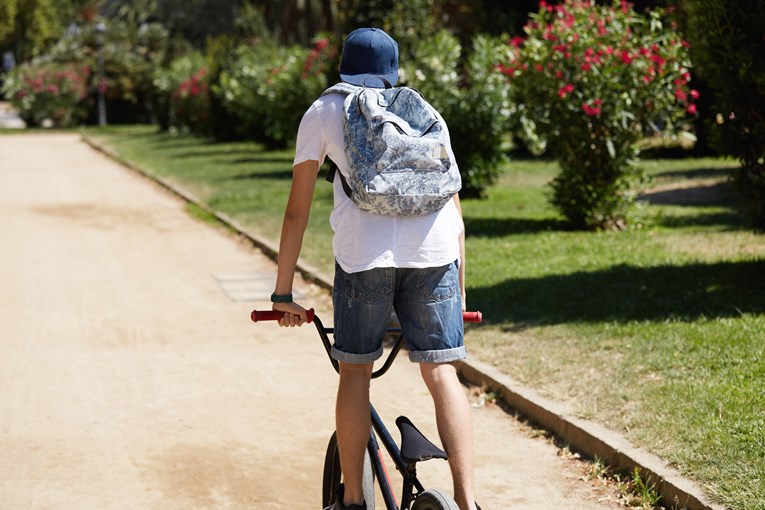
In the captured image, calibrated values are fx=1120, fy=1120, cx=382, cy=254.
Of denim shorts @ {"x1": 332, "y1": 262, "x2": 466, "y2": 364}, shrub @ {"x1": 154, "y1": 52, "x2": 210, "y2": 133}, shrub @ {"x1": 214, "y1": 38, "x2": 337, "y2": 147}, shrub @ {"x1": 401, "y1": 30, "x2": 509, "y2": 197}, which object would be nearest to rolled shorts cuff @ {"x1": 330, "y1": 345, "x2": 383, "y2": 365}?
denim shorts @ {"x1": 332, "y1": 262, "x2": 466, "y2": 364}

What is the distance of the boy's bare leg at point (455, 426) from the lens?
11.0 ft

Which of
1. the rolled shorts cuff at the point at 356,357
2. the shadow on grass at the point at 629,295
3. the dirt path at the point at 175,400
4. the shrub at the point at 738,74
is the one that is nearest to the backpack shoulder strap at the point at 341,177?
the rolled shorts cuff at the point at 356,357

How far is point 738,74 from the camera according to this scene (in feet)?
26.5

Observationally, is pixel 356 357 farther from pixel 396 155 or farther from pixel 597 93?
pixel 597 93

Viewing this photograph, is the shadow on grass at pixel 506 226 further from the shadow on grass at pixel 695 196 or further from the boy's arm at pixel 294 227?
the boy's arm at pixel 294 227

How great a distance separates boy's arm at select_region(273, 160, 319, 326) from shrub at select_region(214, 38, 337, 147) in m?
17.5

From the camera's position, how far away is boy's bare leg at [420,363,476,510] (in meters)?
3.37

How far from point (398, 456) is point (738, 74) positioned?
219 inches

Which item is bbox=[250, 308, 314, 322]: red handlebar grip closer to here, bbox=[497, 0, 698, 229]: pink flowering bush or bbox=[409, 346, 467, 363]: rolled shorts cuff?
bbox=[409, 346, 467, 363]: rolled shorts cuff

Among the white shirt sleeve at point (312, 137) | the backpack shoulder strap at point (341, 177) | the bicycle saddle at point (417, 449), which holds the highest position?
the white shirt sleeve at point (312, 137)

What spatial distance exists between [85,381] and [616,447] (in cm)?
335

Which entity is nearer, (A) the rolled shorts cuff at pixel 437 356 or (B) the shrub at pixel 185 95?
(A) the rolled shorts cuff at pixel 437 356

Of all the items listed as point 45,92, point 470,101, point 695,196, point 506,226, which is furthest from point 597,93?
point 45,92

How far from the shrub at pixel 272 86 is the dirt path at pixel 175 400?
11.3 meters
